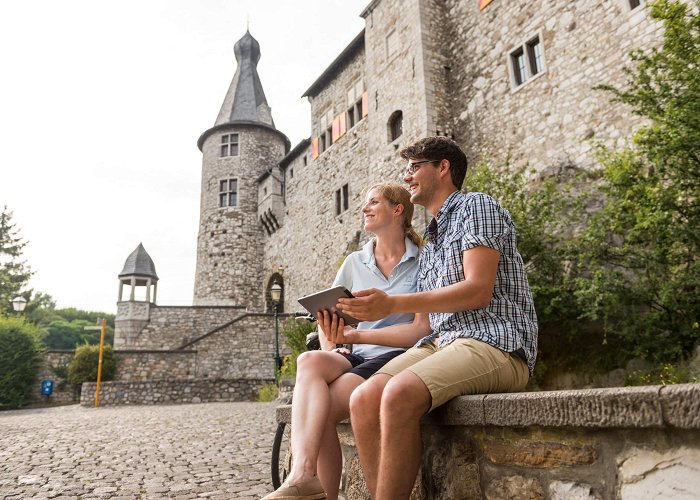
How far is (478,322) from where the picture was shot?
6.55 ft

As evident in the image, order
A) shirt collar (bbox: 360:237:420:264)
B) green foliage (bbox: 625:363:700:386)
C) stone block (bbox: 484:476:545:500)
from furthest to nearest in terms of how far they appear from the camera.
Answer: green foliage (bbox: 625:363:700:386) < shirt collar (bbox: 360:237:420:264) < stone block (bbox: 484:476:545:500)

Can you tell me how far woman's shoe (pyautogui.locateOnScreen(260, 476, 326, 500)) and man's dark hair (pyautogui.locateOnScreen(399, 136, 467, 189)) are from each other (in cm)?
142

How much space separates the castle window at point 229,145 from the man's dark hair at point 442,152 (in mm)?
25995

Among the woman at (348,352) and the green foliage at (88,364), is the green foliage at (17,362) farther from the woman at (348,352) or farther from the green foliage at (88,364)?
the woman at (348,352)

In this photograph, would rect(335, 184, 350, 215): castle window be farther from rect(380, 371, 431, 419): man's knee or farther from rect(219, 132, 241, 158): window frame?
rect(380, 371, 431, 419): man's knee

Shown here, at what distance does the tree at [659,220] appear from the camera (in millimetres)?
6195

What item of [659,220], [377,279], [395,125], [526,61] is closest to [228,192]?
[395,125]

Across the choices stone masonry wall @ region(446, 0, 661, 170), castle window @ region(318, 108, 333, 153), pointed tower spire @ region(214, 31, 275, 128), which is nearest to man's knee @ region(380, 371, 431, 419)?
stone masonry wall @ region(446, 0, 661, 170)

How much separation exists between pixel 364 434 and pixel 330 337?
499mm

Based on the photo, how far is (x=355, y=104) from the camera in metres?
18.0

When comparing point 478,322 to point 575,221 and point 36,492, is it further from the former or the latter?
point 575,221

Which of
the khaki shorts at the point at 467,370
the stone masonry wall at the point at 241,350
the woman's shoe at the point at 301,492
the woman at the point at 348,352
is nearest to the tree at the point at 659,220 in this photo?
the woman at the point at 348,352

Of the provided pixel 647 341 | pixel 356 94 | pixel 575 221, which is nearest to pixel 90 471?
pixel 647 341

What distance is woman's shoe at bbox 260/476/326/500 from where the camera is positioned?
1.82m
